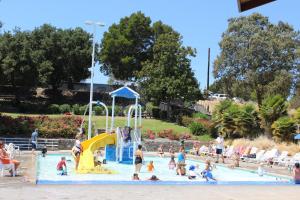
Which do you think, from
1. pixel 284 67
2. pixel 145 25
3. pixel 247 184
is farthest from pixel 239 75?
pixel 247 184

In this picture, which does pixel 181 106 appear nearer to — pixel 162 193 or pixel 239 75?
pixel 239 75

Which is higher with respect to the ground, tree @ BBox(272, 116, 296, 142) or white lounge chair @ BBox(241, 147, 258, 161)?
tree @ BBox(272, 116, 296, 142)

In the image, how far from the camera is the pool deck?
41.6 ft

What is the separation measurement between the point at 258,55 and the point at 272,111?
55.1ft

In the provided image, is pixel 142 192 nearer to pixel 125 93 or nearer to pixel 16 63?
pixel 125 93

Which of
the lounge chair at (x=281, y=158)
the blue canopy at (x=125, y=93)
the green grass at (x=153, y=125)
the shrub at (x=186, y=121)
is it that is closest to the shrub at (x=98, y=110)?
the green grass at (x=153, y=125)

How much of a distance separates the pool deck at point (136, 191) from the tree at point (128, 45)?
45370mm

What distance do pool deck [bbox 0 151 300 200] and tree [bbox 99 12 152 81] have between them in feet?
149

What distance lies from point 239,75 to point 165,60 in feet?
26.7

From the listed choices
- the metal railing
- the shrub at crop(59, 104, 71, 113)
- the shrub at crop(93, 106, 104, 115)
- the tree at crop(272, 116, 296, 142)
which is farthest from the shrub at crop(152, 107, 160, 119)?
the tree at crop(272, 116, 296, 142)

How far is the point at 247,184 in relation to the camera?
17.1 m

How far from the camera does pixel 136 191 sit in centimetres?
1395

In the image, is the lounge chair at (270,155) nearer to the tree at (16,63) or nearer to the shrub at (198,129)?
the shrub at (198,129)

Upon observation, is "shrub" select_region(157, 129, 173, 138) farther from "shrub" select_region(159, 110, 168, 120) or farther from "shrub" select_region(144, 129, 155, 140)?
"shrub" select_region(159, 110, 168, 120)
